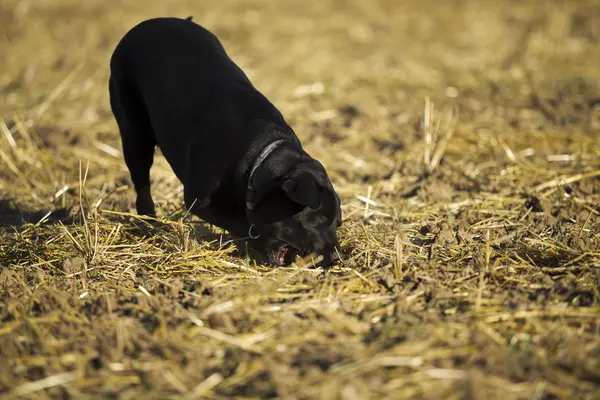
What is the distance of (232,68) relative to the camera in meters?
4.99

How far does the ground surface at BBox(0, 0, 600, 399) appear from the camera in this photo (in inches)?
121

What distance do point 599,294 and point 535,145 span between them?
3430mm

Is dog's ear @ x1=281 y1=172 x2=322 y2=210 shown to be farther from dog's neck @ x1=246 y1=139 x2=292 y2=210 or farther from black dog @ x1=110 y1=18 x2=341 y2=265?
dog's neck @ x1=246 y1=139 x2=292 y2=210

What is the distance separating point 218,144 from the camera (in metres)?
4.41

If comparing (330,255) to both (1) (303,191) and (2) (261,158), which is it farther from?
(2) (261,158)

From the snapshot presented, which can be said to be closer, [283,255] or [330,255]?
[330,255]

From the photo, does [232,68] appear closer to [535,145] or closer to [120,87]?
[120,87]

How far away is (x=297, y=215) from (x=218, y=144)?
27.3 inches

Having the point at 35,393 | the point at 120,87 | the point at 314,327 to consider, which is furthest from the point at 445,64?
the point at 35,393

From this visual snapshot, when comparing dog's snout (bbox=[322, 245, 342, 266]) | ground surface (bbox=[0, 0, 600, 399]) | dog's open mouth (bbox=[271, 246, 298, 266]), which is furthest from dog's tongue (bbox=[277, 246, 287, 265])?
dog's snout (bbox=[322, 245, 342, 266])

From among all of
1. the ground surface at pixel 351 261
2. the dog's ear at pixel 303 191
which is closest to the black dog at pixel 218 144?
the dog's ear at pixel 303 191

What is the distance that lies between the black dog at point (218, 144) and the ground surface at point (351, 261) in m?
0.23

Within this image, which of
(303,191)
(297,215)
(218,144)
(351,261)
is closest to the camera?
(303,191)

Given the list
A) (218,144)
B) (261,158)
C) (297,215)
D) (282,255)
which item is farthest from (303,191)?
(218,144)
